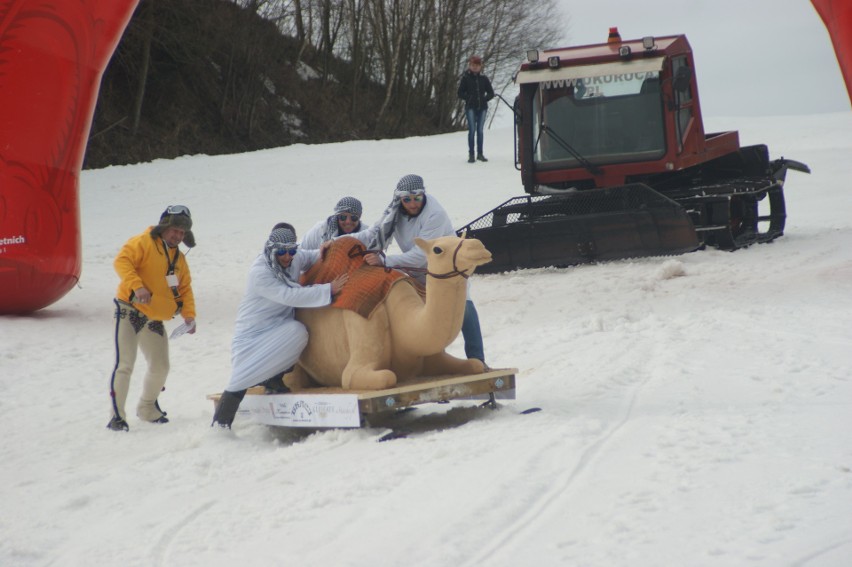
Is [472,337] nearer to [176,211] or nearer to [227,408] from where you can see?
[227,408]

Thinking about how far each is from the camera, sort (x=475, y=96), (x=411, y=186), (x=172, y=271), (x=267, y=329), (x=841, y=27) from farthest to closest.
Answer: (x=475, y=96), (x=841, y=27), (x=172, y=271), (x=411, y=186), (x=267, y=329)

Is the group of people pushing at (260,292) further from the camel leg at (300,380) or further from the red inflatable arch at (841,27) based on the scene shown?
the red inflatable arch at (841,27)

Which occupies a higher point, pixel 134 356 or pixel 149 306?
pixel 149 306

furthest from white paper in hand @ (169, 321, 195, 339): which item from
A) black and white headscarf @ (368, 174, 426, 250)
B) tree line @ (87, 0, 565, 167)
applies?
tree line @ (87, 0, 565, 167)

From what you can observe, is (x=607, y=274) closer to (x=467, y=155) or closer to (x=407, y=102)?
(x=467, y=155)

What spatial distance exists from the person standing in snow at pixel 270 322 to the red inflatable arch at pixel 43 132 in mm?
4668

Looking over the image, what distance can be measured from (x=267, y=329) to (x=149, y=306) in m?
1.11

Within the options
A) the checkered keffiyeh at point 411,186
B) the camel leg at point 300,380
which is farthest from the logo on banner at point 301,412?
the checkered keffiyeh at point 411,186

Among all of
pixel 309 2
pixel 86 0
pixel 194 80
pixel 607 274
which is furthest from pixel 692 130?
pixel 309 2

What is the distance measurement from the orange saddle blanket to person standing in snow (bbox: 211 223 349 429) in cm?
8

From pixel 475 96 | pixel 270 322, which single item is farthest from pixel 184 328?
pixel 475 96

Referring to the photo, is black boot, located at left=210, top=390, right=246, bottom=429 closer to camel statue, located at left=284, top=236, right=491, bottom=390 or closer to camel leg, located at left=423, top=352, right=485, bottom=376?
camel statue, located at left=284, top=236, right=491, bottom=390

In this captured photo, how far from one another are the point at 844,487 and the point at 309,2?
124 feet

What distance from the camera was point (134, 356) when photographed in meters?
7.84
